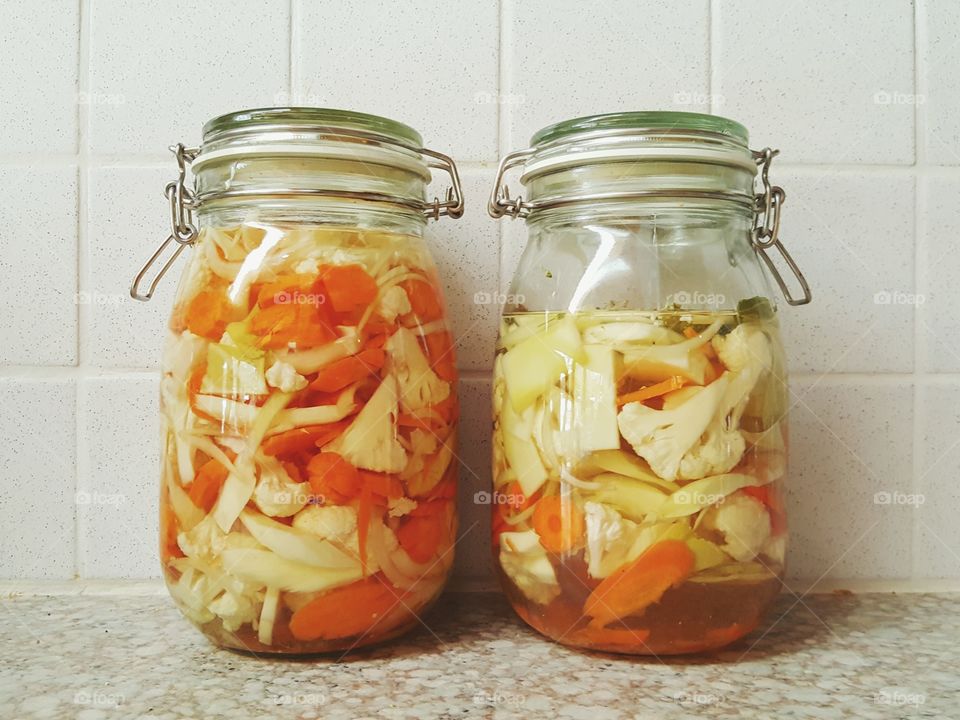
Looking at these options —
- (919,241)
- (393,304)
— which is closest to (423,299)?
(393,304)

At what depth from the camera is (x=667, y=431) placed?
1.74ft

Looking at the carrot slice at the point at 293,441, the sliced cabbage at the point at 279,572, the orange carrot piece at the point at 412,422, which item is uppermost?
the orange carrot piece at the point at 412,422

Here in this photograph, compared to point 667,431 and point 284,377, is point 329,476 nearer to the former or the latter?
point 284,377

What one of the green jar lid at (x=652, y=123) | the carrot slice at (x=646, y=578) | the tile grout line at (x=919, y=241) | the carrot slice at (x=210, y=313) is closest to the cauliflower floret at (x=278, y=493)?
the carrot slice at (x=210, y=313)

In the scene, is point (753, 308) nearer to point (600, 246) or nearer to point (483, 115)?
point (600, 246)

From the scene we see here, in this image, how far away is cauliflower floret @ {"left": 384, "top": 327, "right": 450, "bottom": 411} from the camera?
57 cm

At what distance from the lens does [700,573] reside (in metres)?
0.54

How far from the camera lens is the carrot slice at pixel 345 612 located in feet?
1.79

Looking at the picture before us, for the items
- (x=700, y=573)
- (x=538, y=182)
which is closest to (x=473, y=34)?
(x=538, y=182)

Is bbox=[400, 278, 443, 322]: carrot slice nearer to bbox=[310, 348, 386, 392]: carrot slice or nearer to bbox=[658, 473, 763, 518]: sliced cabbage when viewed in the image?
bbox=[310, 348, 386, 392]: carrot slice

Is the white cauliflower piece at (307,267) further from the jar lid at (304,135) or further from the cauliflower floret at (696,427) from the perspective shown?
the cauliflower floret at (696,427)

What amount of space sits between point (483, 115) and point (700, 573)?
462 millimetres

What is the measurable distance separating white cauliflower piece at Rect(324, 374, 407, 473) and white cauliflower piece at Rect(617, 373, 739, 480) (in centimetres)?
17

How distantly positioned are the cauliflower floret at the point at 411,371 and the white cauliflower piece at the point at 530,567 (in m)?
0.13
